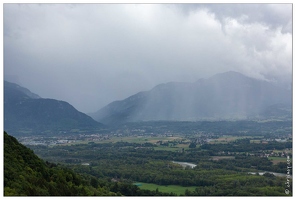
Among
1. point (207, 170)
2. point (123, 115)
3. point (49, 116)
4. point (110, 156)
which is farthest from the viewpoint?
point (123, 115)

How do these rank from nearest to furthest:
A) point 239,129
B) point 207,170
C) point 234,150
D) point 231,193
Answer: point 231,193 < point 207,170 < point 234,150 < point 239,129

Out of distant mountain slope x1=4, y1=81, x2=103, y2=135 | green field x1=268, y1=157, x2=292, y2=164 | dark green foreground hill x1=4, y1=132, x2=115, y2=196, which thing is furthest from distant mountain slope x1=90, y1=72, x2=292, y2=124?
dark green foreground hill x1=4, y1=132, x2=115, y2=196

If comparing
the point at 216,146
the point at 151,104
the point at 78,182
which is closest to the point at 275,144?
the point at 216,146

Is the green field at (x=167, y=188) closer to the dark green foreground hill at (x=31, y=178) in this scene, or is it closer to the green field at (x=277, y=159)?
the dark green foreground hill at (x=31, y=178)

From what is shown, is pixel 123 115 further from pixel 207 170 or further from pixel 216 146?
pixel 207 170

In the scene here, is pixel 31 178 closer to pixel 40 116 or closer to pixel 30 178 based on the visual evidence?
pixel 30 178

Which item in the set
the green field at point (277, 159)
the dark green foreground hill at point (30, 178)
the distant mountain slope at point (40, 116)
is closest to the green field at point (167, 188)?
the dark green foreground hill at point (30, 178)
